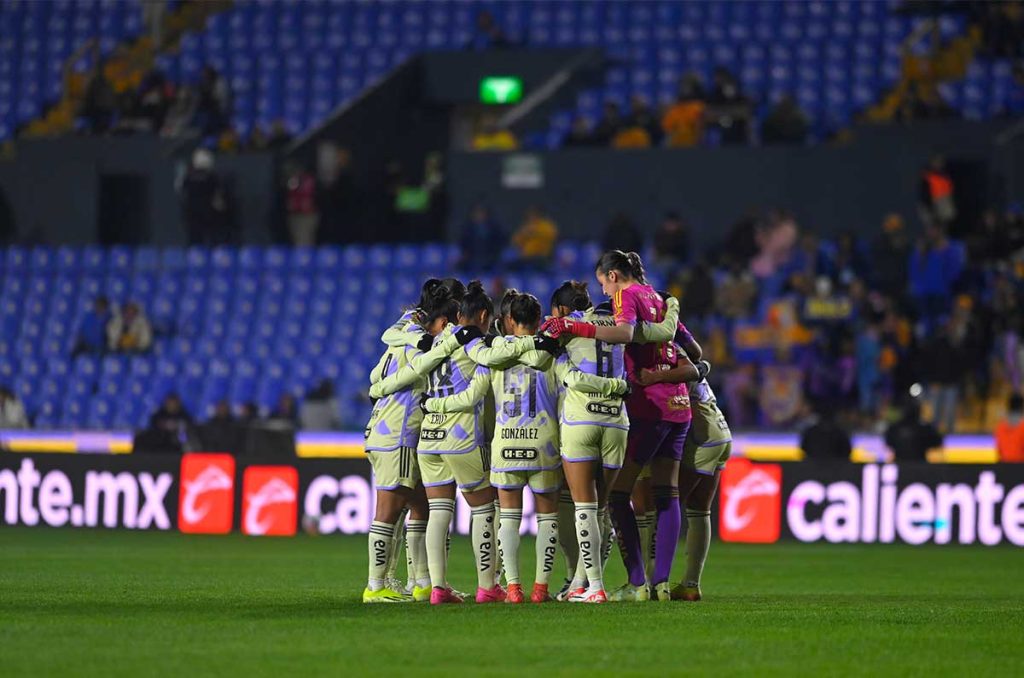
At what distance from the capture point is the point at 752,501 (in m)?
19.3

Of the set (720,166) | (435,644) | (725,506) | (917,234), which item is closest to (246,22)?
(720,166)

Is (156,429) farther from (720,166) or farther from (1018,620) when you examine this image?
(1018,620)

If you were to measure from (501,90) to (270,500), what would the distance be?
36.8 ft

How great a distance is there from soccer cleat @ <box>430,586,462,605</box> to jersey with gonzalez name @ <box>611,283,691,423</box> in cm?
150

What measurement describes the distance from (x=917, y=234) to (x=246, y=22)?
12.3 metres

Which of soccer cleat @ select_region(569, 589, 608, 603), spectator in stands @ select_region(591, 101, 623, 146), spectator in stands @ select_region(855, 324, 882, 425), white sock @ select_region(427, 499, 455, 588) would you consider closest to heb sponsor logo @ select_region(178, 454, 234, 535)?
spectator in stands @ select_region(855, 324, 882, 425)

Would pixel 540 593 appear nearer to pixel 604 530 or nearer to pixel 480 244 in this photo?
pixel 604 530

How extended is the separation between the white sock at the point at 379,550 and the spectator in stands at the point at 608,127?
53.6 feet

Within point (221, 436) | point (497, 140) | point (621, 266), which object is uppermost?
point (497, 140)

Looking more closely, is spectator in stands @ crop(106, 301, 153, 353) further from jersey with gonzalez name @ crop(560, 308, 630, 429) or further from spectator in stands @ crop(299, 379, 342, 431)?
jersey with gonzalez name @ crop(560, 308, 630, 429)

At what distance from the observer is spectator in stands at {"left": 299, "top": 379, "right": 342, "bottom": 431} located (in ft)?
Result: 78.1

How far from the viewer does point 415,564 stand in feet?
37.5

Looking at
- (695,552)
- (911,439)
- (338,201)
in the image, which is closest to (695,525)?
(695,552)

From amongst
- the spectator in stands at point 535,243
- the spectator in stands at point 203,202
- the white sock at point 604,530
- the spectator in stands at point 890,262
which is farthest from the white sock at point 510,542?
the spectator in stands at point 203,202
